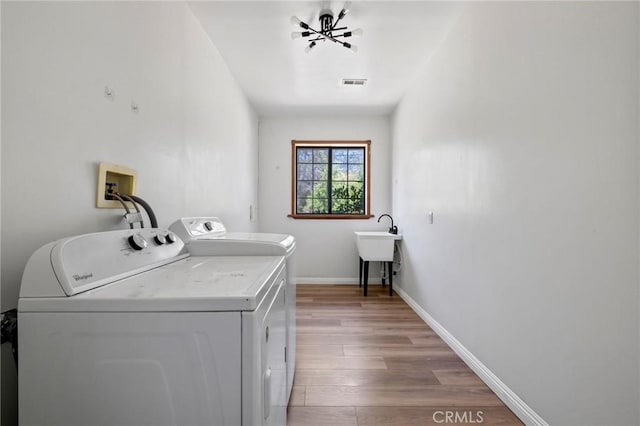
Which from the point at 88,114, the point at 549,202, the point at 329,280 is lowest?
the point at 329,280

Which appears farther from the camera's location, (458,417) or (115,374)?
(458,417)

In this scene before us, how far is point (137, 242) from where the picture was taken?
999 millimetres

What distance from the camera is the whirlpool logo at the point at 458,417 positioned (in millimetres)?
1432

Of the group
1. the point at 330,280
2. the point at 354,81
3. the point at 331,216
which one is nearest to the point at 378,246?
the point at 331,216

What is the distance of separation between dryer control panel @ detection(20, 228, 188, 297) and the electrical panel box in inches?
8.9

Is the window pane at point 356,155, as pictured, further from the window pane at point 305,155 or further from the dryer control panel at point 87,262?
the dryer control panel at point 87,262

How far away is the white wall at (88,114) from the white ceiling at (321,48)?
35cm

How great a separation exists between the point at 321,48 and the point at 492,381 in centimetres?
261

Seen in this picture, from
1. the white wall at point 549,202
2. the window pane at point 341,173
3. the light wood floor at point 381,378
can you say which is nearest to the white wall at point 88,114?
the light wood floor at point 381,378

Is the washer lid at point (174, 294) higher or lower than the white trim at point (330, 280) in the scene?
higher

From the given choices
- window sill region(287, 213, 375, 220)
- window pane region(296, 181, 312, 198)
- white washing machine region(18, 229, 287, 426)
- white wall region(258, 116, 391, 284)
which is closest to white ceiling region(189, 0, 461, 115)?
white wall region(258, 116, 391, 284)

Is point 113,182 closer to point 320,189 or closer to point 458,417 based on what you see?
point 458,417

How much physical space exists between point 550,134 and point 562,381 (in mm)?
1009

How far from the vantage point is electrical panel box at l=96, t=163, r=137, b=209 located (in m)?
1.14
